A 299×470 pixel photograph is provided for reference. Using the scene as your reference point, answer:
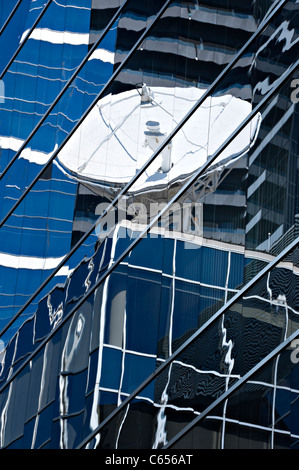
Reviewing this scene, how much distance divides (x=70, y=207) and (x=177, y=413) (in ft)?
14.9

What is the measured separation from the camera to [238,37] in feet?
49.6

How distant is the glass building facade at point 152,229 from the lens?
13852mm

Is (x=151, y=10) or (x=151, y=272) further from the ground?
(x=151, y=10)

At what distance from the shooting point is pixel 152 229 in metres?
15.6

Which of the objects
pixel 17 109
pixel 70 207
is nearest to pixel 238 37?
pixel 70 207

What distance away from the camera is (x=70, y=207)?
17.0m

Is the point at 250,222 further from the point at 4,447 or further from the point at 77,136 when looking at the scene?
the point at 4,447

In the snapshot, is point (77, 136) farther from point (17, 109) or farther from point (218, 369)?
point (218, 369)

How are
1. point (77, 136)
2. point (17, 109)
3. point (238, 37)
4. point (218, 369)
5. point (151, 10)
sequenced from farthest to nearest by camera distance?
point (17, 109) → point (77, 136) → point (151, 10) → point (238, 37) → point (218, 369)

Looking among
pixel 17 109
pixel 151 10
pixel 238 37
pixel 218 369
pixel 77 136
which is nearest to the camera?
pixel 218 369

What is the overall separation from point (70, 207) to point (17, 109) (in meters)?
2.94

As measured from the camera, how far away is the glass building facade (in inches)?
545

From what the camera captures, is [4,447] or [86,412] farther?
[4,447]
